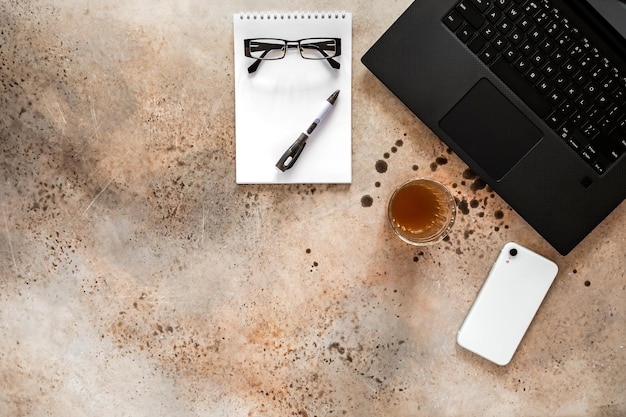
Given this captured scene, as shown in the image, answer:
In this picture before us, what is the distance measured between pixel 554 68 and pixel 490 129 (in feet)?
0.46

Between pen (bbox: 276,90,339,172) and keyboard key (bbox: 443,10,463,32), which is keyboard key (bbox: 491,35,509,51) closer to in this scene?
keyboard key (bbox: 443,10,463,32)

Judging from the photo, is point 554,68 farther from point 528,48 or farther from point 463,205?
point 463,205

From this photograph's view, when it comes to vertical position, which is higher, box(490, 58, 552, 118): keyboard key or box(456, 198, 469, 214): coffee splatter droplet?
box(490, 58, 552, 118): keyboard key

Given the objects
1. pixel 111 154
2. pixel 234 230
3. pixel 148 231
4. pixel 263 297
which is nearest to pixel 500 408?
pixel 263 297

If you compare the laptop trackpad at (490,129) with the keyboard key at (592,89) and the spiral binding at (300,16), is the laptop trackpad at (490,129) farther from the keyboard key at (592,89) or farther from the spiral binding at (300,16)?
the spiral binding at (300,16)

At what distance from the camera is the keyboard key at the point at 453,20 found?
→ 0.87 m

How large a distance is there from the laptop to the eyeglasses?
0.23ft

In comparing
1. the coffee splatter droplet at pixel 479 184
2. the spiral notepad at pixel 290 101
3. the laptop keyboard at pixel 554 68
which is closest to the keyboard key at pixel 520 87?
the laptop keyboard at pixel 554 68

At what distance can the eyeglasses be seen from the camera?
93cm

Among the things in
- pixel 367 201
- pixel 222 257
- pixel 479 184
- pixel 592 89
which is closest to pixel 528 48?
pixel 592 89

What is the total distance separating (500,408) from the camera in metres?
1.00

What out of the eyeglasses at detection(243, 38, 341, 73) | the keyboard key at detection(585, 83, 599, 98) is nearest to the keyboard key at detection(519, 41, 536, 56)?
the keyboard key at detection(585, 83, 599, 98)

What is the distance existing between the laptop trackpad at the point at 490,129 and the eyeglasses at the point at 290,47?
0.23m

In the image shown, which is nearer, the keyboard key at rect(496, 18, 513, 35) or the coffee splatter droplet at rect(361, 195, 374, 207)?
the keyboard key at rect(496, 18, 513, 35)
